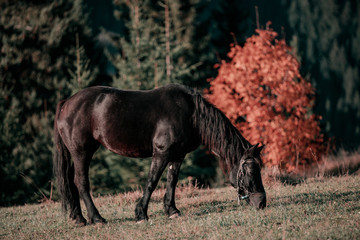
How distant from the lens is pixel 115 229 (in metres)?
5.04

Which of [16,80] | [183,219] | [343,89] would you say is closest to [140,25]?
[16,80]

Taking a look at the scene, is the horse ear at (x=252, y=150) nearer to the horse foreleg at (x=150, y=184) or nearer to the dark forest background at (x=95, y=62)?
the horse foreleg at (x=150, y=184)

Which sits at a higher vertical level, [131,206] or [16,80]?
[16,80]

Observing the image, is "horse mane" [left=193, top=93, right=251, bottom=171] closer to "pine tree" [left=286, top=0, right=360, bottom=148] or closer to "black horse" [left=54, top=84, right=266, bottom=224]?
"black horse" [left=54, top=84, right=266, bottom=224]

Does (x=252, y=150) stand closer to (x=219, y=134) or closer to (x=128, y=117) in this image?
(x=219, y=134)

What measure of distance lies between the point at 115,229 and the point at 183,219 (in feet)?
3.22

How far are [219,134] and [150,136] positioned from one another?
3.49 feet

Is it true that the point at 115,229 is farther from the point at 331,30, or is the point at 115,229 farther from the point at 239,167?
the point at 331,30

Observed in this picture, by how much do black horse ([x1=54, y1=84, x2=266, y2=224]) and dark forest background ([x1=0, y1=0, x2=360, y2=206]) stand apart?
6259 millimetres

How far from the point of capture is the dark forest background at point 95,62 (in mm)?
18031

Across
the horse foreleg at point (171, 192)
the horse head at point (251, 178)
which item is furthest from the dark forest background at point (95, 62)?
the horse head at point (251, 178)

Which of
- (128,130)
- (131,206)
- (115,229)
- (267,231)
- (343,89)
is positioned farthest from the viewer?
(343,89)

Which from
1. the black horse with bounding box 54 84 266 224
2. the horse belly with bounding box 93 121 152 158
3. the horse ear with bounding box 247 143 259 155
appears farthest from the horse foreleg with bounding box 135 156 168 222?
the horse ear with bounding box 247 143 259 155

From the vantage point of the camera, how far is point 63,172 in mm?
5906
